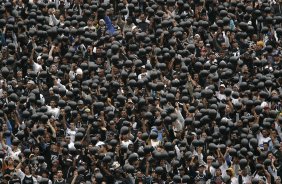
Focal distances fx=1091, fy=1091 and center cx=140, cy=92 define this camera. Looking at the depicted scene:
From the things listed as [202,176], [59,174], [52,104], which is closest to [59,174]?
[59,174]

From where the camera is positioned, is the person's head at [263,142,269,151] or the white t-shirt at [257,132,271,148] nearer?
the person's head at [263,142,269,151]

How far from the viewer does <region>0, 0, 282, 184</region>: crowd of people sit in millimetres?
29188

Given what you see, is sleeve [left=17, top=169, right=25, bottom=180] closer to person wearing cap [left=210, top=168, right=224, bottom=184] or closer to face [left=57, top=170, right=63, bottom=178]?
face [left=57, top=170, right=63, bottom=178]

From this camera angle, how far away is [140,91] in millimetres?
31078

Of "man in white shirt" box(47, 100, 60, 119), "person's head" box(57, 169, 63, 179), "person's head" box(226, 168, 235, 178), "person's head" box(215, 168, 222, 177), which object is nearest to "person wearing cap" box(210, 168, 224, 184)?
"person's head" box(215, 168, 222, 177)

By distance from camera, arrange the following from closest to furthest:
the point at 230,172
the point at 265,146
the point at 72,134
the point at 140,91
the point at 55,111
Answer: the point at 230,172 → the point at 265,146 → the point at 72,134 → the point at 55,111 → the point at 140,91

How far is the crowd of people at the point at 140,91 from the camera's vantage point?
2919 cm

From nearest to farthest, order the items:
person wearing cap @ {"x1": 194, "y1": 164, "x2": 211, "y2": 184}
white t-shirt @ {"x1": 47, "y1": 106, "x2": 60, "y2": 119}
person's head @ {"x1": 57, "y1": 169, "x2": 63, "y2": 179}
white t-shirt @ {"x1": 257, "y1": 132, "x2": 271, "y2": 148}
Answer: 1. person's head @ {"x1": 57, "y1": 169, "x2": 63, "y2": 179}
2. person wearing cap @ {"x1": 194, "y1": 164, "x2": 211, "y2": 184}
3. white t-shirt @ {"x1": 257, "y1": 132, "x2": 271, "y2": 148}
4. white t-shirt @ {"x1": 47, "y1": 106, "x2": 60, "y2": 119}

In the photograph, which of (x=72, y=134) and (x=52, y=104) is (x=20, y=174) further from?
(x=52, y=104)

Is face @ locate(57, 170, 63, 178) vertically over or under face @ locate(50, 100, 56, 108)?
under

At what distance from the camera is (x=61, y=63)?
32.5 metres

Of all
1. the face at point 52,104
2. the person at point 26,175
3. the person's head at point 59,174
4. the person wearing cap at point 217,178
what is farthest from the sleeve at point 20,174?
the person wearing cap at point 217,178

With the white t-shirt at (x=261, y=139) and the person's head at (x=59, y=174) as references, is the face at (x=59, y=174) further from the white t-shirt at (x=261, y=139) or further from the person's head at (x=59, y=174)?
the white t-shirt at (x=261, y=139)

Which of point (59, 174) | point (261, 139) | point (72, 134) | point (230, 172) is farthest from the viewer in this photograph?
point (72, 134)
